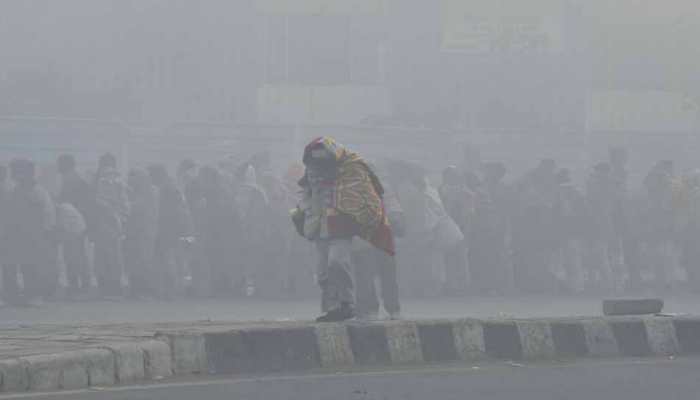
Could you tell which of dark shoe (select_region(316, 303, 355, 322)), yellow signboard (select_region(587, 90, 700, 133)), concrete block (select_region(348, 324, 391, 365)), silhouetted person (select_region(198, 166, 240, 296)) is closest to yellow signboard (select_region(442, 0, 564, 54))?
yellow signboard (select_region(587, 90, 700, 133))

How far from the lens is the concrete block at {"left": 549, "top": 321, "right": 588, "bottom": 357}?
10711 millimetres

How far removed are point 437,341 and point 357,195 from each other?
108 centimetres

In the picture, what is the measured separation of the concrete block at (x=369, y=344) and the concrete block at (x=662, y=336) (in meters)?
1.89

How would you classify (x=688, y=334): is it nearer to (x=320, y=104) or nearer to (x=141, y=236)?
(x=141, y=236)

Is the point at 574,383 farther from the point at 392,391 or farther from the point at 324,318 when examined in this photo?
the point at 324,318

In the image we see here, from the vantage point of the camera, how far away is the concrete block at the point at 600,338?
10805mm

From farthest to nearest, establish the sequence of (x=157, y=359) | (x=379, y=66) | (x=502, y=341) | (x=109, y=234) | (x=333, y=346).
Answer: (x=379, y=66), (x=109, y=234), (x=502, y=341), (x=333, y=346), (x=157, y=359)

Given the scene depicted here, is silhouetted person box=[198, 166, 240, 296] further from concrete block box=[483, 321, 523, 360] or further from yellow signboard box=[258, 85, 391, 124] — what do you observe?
yellow signboard box=[258, 85, 391, 124]

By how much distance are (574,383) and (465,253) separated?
440 inches

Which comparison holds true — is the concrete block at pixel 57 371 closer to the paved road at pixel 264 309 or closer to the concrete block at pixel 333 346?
the concrete block at pixel 333 346

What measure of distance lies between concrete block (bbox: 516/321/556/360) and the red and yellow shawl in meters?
1.08

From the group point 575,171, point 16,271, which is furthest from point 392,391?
point 575,171

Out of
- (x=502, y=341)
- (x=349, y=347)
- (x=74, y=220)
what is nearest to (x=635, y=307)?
(x=502, y=341)

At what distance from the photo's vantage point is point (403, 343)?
1020 cm
